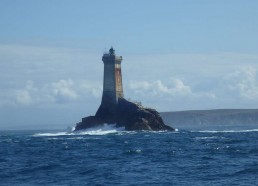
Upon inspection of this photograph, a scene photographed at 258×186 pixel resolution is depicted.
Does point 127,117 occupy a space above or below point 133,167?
above

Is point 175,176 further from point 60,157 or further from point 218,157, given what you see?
point 60,157

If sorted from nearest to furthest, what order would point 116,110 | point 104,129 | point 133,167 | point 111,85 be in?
point 133,167 < point 104,129 < point 116,110 < point 111,85

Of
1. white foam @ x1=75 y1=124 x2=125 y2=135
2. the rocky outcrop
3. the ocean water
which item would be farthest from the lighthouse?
the ocean water

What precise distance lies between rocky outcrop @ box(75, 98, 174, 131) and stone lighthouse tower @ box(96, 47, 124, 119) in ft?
0.63

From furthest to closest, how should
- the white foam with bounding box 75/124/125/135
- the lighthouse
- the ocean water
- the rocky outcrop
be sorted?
the white foam with bounding box 75/124/125/135 → the lighthouse → the rocky outcrop → the ocean water

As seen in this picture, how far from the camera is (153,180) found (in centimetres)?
3784

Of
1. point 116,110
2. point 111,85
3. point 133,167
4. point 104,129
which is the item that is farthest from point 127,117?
point 133,167

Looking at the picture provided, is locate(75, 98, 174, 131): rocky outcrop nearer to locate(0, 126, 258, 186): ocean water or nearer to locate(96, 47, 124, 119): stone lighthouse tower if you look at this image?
locate(96, 47, 124, 119): stone lighthouse tower

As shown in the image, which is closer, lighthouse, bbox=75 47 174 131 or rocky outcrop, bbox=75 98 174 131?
rocky outcrop, bbox=75 98 174 131

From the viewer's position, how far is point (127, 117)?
114375 mm

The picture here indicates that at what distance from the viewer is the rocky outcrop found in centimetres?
11285

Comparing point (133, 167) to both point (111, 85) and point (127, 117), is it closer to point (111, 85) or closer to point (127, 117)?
point (127, 117)

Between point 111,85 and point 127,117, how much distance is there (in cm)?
756

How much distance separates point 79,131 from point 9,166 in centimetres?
7371
